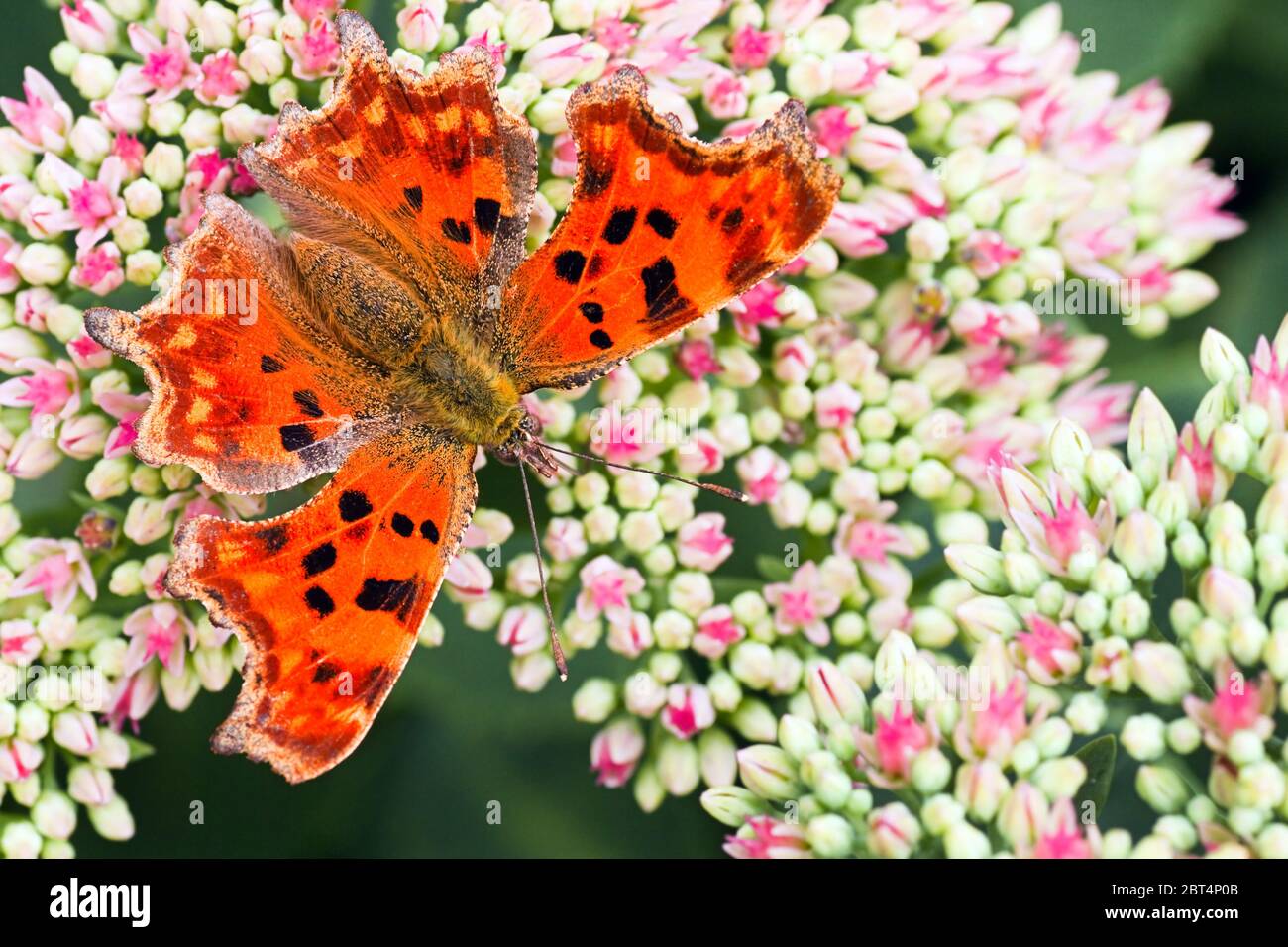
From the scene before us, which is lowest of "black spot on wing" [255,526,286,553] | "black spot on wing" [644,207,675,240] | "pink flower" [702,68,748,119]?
"black spot on wing" [255,526,286,553]

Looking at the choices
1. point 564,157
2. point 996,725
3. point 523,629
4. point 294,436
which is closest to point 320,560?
point 294,436

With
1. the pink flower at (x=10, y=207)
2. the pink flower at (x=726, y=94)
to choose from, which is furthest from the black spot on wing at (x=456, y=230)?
the pink flower at (x=10, y=207)

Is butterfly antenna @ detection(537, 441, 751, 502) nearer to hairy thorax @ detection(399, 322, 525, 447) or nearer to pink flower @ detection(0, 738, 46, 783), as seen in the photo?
hairy thorax @ detection(399, 322, 525, 447)

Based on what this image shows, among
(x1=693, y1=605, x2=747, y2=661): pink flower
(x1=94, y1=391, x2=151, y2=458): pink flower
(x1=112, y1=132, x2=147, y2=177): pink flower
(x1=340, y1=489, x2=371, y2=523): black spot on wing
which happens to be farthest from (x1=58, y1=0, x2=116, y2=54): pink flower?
(x1=693, y1=605, x2=747, y2=661): pink flower

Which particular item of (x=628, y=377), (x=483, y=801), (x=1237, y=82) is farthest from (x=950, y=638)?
(x=1237, y=82)

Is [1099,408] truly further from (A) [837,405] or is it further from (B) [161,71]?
(B) [161,71]
